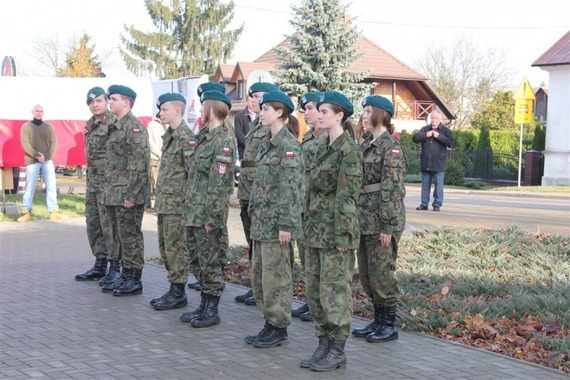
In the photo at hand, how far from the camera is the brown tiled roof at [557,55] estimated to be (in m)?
32.2

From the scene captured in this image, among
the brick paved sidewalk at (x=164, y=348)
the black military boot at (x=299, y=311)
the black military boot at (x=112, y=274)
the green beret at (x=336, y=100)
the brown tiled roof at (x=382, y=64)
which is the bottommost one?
the brick paved sidewalk at (x=164, y=348)

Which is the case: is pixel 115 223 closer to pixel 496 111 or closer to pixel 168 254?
pixel 168 254

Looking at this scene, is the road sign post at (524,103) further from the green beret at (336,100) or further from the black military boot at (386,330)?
the green beret at (336,100)

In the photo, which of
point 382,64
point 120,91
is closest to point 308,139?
point 120,91

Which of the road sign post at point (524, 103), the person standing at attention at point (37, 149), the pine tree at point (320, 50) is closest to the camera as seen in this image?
the person standing at attention at point (37, 149)

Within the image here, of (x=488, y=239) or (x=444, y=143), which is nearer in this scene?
(x=488, y=239)

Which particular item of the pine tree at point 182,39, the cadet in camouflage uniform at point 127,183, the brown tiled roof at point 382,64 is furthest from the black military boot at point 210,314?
the pine tree at point 182,39

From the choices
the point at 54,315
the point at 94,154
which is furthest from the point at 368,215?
the point at 94,154

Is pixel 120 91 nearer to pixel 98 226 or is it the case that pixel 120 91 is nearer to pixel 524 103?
pixel 98 226

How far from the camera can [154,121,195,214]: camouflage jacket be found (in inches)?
319

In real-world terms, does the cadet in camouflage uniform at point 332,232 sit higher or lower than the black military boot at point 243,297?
higher

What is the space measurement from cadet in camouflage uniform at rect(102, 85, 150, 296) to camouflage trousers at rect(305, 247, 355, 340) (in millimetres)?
2965

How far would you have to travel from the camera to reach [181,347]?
22.1 feet

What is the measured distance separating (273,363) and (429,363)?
1.14 m
